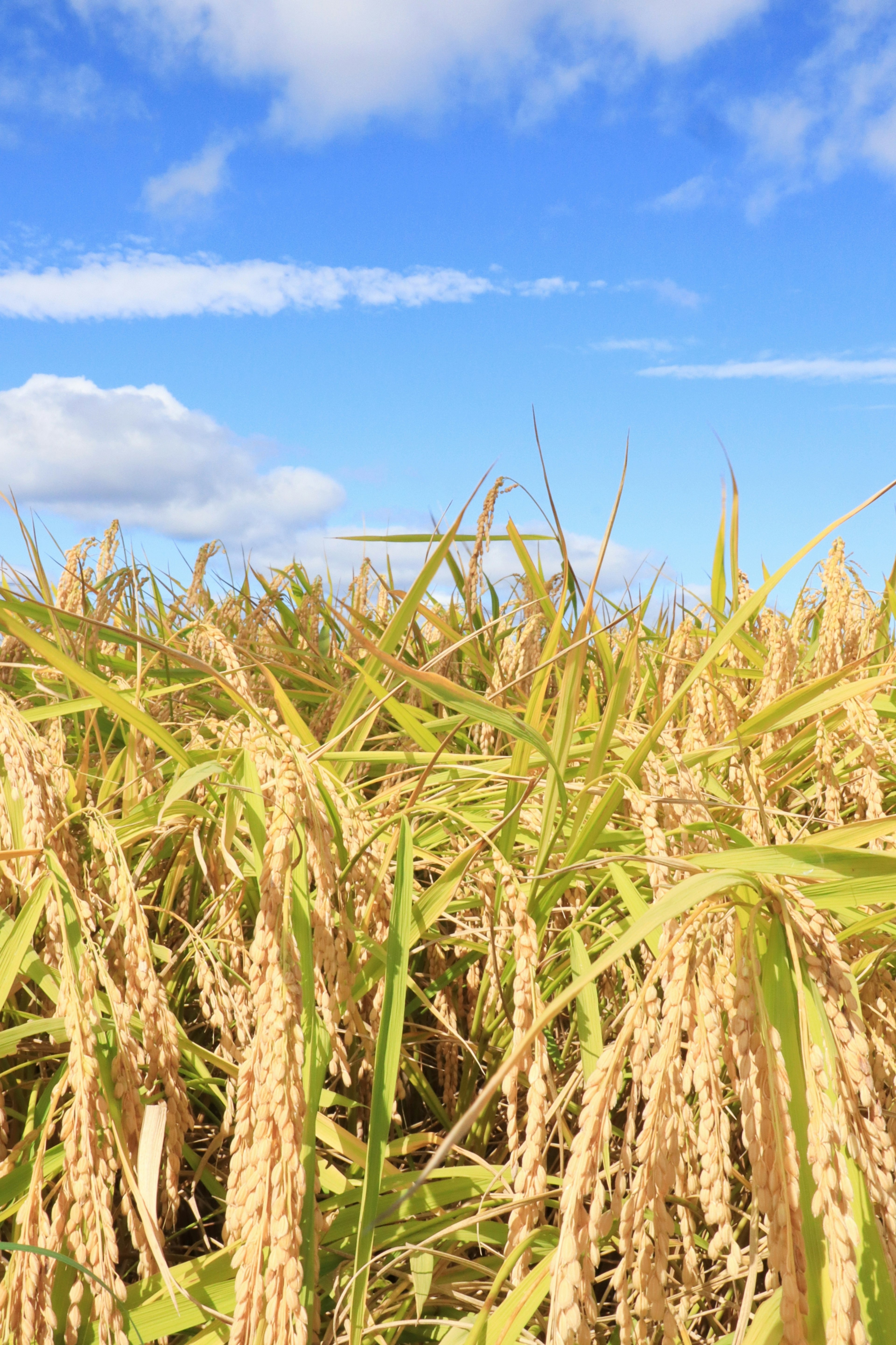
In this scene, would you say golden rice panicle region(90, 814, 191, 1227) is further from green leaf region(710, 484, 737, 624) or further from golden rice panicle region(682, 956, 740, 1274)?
green leaf region(710, 484, 737, 624)

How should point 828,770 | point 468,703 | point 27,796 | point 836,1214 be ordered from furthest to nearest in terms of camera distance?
1. point 828,770
2. point 27,796
3. point 468,703
4. point 836,1214

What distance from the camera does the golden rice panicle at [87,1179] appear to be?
3.04 ft

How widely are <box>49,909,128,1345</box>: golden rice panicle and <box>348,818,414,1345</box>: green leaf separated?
255mm

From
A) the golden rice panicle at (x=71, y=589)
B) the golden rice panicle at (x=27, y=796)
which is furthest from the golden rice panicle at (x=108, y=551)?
the golden rice panicle at (x=27, y=796)

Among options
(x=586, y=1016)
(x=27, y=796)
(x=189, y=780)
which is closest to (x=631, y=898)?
(x=586, y=1016)

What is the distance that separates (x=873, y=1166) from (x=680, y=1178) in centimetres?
29

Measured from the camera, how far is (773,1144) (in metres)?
0.81

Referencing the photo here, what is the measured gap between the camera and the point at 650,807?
1041 mm

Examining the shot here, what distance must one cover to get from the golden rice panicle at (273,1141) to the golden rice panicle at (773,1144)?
1.31ft

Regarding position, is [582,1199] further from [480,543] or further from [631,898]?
[480,543]

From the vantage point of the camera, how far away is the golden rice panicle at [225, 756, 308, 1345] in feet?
2.51

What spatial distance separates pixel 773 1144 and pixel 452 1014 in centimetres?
61

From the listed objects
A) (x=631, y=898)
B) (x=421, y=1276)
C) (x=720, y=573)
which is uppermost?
(x=720, y=573)

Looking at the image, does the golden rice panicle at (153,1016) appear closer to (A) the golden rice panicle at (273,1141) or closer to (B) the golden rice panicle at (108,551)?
(A) the golden rice panicle at (273,1141)
